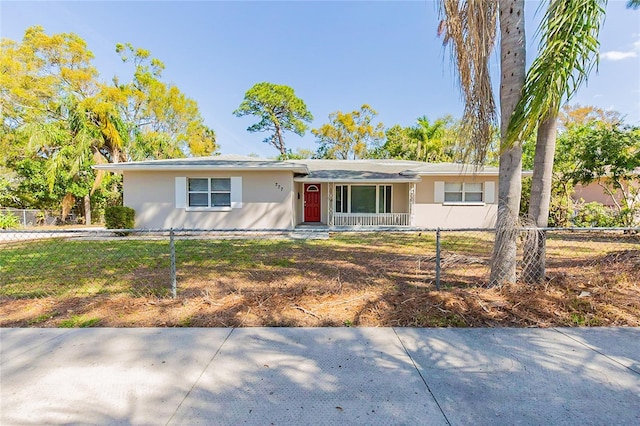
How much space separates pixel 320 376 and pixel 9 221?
20.6 m

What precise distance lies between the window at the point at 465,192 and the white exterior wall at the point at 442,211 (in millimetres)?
231

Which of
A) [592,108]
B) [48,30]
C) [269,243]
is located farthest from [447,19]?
[592,108]

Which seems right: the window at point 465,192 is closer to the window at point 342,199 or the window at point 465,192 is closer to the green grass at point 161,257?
the green grass at point 161,257

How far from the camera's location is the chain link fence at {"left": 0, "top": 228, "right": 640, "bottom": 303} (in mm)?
4809

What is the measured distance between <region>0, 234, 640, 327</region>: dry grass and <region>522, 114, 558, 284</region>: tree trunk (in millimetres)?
301

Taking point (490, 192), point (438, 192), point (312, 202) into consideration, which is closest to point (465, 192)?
point (490, 192)

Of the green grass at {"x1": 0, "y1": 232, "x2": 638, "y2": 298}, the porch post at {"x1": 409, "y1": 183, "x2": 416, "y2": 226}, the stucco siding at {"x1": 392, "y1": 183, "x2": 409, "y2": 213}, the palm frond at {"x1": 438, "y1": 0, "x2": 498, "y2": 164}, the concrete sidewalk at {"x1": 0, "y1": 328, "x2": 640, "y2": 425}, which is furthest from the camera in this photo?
the stucco siding at {"x1": 392, "y1": 183, "x2": 409, "y2": 213}

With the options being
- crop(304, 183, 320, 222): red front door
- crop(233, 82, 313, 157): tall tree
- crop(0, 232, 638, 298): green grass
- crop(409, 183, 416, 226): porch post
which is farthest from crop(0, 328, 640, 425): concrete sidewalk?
crop(233, 82, 313, 157): tall tree

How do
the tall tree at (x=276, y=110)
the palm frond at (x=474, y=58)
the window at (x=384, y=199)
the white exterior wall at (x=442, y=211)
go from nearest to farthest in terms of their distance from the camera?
1. the palm frond at (x=474, y=58)
2. the white exterior wall at (x=442, y=211)
3. the window at (x=384, y=199)
4. the tall tree at (x=276, y=110)

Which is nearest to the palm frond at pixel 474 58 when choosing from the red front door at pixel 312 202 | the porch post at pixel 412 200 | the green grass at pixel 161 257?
the green grass at pixel 161 257

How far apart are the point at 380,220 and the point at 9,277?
40.0 ft

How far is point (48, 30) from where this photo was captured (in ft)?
64.6

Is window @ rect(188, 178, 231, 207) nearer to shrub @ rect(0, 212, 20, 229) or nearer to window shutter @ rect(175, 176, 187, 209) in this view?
window shutter @ rect(175, 176, 187, 209)

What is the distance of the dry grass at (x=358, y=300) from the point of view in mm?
3684
